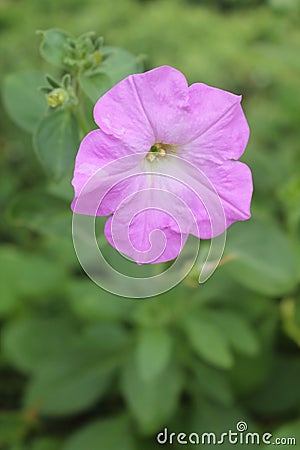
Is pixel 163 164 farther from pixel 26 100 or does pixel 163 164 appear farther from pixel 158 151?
pixel 26 100

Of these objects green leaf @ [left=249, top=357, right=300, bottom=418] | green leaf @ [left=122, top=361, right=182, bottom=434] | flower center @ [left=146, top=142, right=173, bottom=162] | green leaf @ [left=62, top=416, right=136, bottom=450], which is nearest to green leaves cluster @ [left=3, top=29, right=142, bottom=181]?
flower center @ [left=146, top=142, right=173, bottom=162]

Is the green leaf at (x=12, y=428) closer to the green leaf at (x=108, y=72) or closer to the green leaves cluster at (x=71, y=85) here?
the green leaves cluster at (x=71, y=85)

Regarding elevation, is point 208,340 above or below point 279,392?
above

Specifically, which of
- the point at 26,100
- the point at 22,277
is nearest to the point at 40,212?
the point at 26,100

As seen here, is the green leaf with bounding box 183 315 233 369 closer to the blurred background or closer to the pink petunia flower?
the blurred background

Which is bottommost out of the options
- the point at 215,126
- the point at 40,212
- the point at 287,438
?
the point at 287,438
